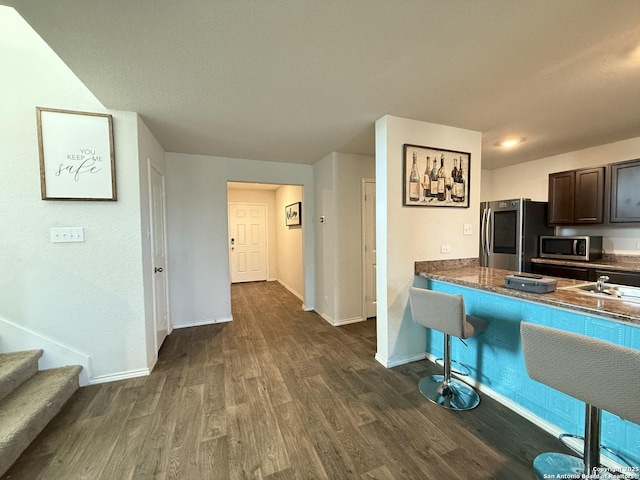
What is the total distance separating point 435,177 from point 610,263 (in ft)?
8.25

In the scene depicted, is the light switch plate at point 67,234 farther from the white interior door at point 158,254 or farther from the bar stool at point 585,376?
the bar stool at point 585,376

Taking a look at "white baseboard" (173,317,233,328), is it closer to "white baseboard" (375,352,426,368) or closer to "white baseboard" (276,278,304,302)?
"white baseboard" (276,278,304,302)

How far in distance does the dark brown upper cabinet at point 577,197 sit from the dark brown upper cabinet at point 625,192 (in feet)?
0.32

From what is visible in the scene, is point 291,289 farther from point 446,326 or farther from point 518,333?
point 518,333

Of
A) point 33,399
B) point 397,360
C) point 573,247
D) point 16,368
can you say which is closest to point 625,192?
point 573,247

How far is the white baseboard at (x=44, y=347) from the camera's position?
2.04m

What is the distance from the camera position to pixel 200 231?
3.60 metres

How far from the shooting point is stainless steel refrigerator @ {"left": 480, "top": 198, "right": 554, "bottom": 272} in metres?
3.53

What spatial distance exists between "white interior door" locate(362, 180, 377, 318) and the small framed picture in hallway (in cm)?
134

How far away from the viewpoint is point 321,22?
1.29m

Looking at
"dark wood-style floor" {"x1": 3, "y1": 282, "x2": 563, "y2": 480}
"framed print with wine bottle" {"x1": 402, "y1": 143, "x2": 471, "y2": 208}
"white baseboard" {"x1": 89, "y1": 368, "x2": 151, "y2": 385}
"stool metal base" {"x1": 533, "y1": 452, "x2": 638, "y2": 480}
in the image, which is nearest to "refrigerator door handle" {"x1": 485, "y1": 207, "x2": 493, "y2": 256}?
"framed print with wine bottle" {"x1": 402, "y1": 143, "x2": 471, "y2": 208}

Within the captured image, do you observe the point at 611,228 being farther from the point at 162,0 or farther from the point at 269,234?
the point at 269,234

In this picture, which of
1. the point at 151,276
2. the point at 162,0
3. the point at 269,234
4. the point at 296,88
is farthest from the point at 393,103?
the point at 269,234

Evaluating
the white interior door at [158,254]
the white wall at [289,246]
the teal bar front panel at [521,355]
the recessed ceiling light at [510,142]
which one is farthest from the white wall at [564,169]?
the white interior door at [158,254]
